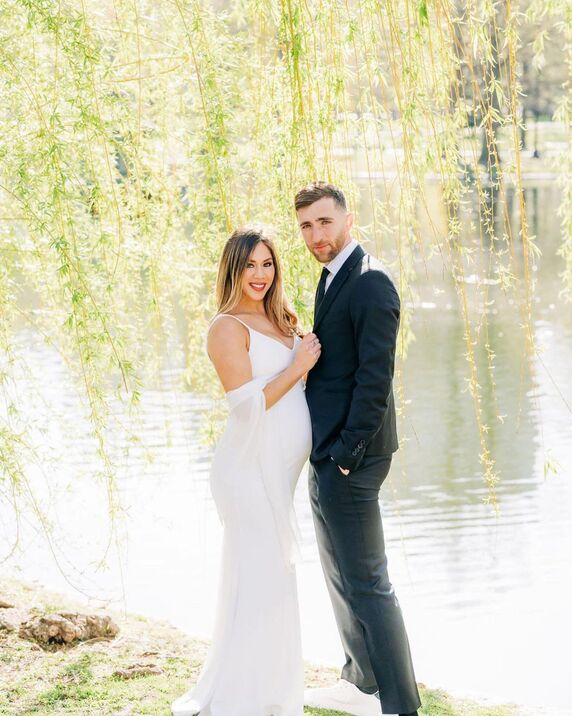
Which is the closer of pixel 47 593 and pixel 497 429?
pixel 47 593

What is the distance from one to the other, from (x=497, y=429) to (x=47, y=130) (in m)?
5.13

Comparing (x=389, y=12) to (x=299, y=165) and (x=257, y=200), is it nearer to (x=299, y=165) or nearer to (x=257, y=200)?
(x=299, y=165)

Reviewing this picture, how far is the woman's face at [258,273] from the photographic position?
263 centimetres

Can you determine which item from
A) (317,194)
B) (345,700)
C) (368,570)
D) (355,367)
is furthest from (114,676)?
(317,194)

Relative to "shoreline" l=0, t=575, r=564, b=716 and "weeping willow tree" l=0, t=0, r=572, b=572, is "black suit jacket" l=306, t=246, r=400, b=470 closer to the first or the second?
"weeping willow tree" l=0, t=0, r=572, b=572

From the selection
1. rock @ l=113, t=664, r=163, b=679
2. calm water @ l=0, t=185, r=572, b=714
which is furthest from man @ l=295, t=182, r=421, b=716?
rock @ l=113, t=664, r=163, b=679

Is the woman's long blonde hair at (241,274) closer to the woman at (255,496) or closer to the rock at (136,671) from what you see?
the woman at (255,496)

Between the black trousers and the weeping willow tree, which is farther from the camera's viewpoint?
the weeping willow tree

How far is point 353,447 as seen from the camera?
97.7 inches

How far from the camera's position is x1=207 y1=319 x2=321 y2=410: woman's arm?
257 cm

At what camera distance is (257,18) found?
11.1 ft

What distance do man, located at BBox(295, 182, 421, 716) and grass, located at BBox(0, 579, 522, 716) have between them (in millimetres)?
372

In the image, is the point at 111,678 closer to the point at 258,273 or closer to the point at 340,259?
the point at 258,273

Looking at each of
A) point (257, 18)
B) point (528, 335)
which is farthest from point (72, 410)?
point (528, 335)
